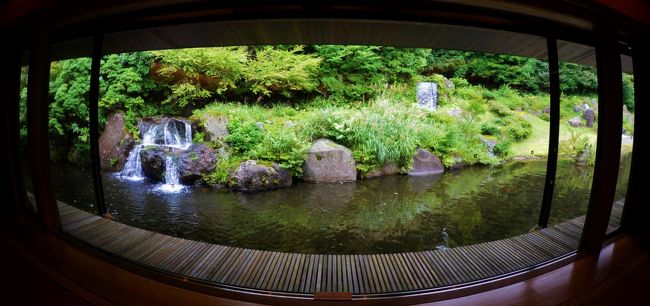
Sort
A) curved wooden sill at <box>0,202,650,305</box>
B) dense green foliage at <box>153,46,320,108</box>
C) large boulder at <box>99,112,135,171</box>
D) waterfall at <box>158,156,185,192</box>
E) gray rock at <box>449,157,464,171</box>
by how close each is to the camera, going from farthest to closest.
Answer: dense green foliage at <box>153,46,320,108</box>
gray rock at <box>449,157,464,171</box>
large boulder at <box>99,112,135,171</box>
waterfall at <box>158,156,185,192</box>
curved wooden sill at <box>0,202,650,305</box>

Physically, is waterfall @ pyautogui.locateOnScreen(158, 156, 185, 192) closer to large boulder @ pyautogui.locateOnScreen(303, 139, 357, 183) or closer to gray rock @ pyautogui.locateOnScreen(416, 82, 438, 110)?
large boulder @ pyautogui.locateOnScreen(303, 139, 357, 183)

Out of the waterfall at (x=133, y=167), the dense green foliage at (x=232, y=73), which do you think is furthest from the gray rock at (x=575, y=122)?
the waterfall at (x=133, y=167)

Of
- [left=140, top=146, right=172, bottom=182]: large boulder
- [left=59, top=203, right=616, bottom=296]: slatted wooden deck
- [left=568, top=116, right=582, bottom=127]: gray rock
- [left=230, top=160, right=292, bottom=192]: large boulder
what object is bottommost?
[left=59, top=203, right=616, bottom=296]: slatted wooden deck

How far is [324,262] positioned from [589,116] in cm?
1397

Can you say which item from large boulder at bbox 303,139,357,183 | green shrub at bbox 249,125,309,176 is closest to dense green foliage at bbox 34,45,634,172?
green shrub at bbox 249,125,309,176

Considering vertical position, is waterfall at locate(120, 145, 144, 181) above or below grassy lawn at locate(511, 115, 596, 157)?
below

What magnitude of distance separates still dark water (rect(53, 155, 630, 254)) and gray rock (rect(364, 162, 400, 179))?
8.6 inches

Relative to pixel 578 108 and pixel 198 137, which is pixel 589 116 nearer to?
pixel 578 108

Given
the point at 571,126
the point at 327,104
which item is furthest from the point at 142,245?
the point at 571,126

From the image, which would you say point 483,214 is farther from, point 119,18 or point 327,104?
point 327,104

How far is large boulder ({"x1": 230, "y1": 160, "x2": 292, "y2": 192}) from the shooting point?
249 inches

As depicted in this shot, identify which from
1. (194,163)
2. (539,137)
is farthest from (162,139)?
(539,137)

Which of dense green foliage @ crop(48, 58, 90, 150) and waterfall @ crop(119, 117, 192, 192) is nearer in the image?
waterfall @ crop(119, 117, 192, 192)

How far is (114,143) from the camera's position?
806 cm
